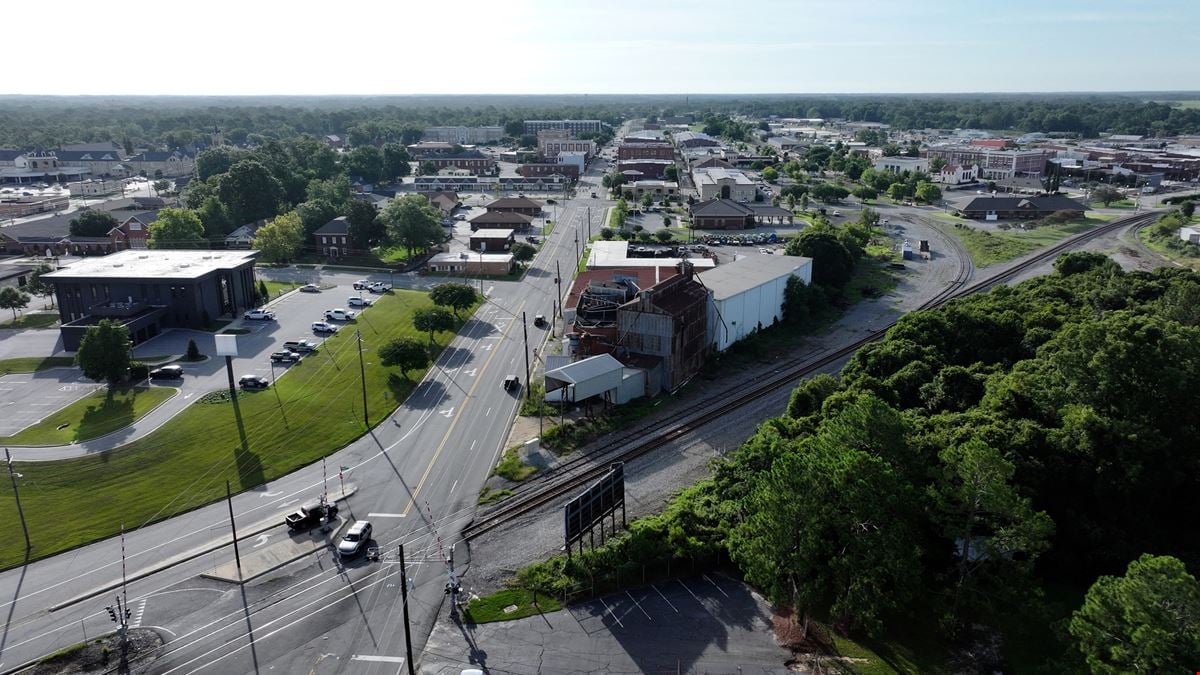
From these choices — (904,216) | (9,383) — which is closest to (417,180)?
(904,216)

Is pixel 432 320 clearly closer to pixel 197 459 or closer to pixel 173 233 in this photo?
pixel 197 459

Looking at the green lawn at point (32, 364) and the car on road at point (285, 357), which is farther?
the car on road at point (285, 357)

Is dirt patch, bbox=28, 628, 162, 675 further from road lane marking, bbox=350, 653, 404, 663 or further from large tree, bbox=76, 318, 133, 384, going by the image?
large tree, bbox=76, 318, 133, 384

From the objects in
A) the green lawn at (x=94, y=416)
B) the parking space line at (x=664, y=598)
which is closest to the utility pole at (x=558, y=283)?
the green lawn at (x=94, y=416)

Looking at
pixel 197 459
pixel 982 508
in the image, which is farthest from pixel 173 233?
pixel 982 508

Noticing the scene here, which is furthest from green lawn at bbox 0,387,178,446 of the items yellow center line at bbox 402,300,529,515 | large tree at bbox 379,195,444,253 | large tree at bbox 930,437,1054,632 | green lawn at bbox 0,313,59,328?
large tree at bbox 930,437,1054,632

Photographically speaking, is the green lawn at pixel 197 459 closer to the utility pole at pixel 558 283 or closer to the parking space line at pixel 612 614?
the utility pole at pixel 558 283
